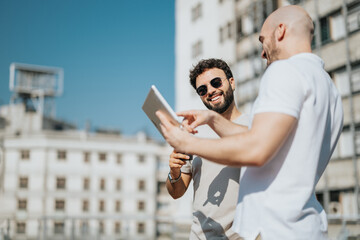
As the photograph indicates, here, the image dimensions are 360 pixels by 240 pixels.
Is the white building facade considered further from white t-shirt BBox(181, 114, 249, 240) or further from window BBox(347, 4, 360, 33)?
white t-shirt BBox(181, 114, 249, 240)

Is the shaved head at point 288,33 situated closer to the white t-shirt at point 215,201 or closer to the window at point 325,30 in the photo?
the white t-shirt at point 215,201

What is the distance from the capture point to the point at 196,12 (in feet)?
102

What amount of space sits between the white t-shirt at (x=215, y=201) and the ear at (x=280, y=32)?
1046 millimetres

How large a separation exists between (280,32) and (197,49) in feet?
95.4

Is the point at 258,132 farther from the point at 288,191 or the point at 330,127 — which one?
the point at 330,127

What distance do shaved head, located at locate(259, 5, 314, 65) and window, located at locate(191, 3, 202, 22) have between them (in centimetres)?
2965

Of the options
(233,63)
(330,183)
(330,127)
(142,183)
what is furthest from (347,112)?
(142,183)

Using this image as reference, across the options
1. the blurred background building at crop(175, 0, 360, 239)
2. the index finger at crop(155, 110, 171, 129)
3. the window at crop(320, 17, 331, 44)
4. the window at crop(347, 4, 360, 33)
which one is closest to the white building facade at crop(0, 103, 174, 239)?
the blurred background building at crop(175, 0, 360, 239)

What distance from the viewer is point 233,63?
2608cm

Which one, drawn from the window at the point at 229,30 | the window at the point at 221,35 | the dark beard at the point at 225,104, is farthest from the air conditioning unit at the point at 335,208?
the dark beard at the point at 225,104

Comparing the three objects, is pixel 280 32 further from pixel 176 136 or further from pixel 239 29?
pixel 239 29

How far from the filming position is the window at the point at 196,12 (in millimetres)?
30678

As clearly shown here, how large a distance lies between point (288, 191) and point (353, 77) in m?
17.9

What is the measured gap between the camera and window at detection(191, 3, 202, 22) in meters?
30.7
